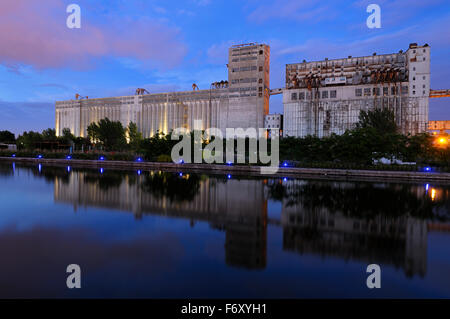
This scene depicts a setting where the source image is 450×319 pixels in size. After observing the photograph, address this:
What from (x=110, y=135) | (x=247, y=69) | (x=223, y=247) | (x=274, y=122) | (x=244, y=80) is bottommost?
(x=223, y=247)

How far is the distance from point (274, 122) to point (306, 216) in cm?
6001

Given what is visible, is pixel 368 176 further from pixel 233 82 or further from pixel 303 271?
pixel 233 82

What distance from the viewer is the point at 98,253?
22.9 ft

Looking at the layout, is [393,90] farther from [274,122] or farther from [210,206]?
[210,206]

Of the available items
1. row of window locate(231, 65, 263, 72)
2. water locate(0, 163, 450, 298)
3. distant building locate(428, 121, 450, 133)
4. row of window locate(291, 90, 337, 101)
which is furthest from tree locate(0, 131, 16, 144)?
distant building locate(428, 121, 450, 133)

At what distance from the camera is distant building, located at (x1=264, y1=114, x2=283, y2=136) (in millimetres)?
68856

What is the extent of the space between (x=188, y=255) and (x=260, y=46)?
230ft

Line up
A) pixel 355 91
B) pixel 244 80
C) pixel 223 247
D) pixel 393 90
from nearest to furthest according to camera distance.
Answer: pixel 223 247 → pixel 393 90 → pixel 355 91 → pixel 244 80

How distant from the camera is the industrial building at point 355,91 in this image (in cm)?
5534

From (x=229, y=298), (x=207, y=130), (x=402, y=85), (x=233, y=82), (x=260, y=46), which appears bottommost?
(x=229, y=298)

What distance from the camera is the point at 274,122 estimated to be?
69.3m

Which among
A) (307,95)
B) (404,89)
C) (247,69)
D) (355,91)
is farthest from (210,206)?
(247,69)

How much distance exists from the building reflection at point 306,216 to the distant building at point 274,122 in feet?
173
